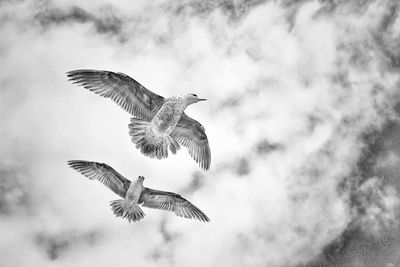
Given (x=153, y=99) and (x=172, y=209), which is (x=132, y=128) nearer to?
(x=153, y=99)

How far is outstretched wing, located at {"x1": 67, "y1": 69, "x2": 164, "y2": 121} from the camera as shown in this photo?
41.1 feet

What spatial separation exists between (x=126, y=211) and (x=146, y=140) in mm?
2455

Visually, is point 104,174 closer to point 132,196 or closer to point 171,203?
point 132,196

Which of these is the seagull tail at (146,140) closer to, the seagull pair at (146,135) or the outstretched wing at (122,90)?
the seagull pair at (146,135)

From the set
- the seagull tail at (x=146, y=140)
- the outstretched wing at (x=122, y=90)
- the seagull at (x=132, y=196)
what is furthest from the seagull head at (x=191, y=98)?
the seagull at (x=132, y=196)

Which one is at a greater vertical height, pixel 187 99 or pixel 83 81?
pixel 187 99

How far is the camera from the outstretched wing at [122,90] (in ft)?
41.1

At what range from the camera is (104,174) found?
14.7 meters

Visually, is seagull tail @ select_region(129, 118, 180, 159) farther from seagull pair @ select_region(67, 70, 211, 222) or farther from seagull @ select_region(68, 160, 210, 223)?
seagull @ select_region(68, 160, 210, 223)

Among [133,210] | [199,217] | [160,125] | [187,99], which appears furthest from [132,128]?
[199,217]

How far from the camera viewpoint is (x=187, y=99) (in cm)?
1328

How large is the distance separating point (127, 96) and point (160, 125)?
3.82ft

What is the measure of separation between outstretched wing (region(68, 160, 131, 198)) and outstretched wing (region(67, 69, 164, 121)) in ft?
7.46

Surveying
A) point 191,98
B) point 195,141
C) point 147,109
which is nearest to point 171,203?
point 195,141
